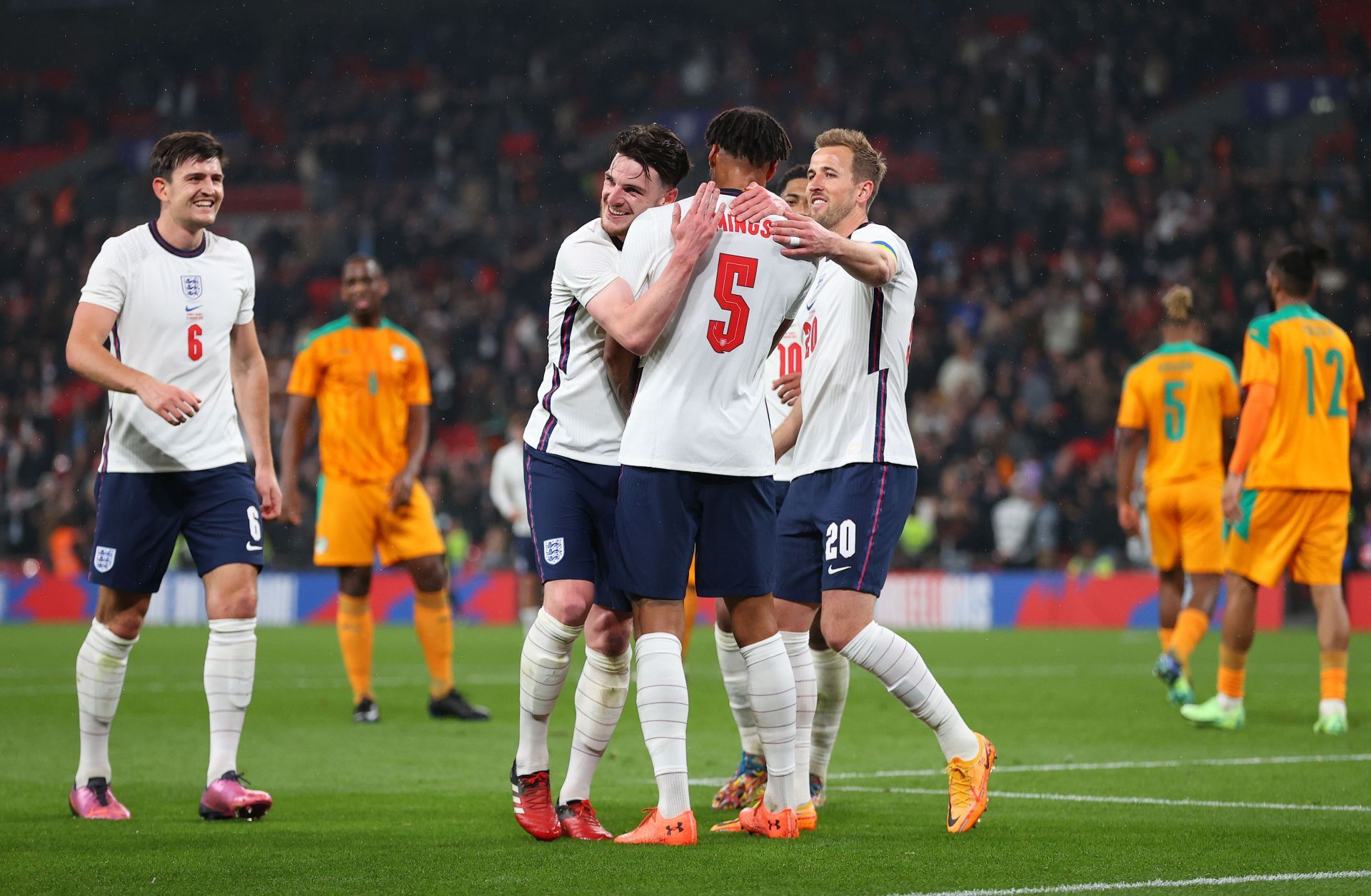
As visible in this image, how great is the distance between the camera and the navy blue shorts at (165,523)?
6066 millimetres

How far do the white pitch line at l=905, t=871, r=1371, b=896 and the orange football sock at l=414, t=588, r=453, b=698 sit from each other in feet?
20.5

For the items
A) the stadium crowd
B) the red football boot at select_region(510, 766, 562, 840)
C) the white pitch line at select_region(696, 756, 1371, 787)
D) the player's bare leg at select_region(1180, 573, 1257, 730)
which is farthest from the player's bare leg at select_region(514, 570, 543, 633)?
the red football boot at select_region(510, 766, 562, 840)

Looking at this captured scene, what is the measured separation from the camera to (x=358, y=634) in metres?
10.1

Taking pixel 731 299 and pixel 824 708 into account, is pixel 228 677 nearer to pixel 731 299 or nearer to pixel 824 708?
pixel 824 708

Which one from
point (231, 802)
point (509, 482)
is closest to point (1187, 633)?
point (231, 802)

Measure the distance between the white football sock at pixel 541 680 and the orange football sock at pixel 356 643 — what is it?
184 inches

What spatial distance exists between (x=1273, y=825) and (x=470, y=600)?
58.7 ft

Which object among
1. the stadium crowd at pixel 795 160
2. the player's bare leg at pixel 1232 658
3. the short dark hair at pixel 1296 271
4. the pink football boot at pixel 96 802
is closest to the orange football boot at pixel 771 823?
the pink football boot at pixel 96 802

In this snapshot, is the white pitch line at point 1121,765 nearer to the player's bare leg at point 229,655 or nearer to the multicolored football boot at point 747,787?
the multicolored football boot at point 747,787

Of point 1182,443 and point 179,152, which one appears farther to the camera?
point 1182,443

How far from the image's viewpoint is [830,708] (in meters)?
6.24

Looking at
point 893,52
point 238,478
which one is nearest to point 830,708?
point 238,478

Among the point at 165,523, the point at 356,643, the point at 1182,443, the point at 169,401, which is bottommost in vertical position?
the point at 356,643

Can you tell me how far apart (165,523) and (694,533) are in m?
2.10
